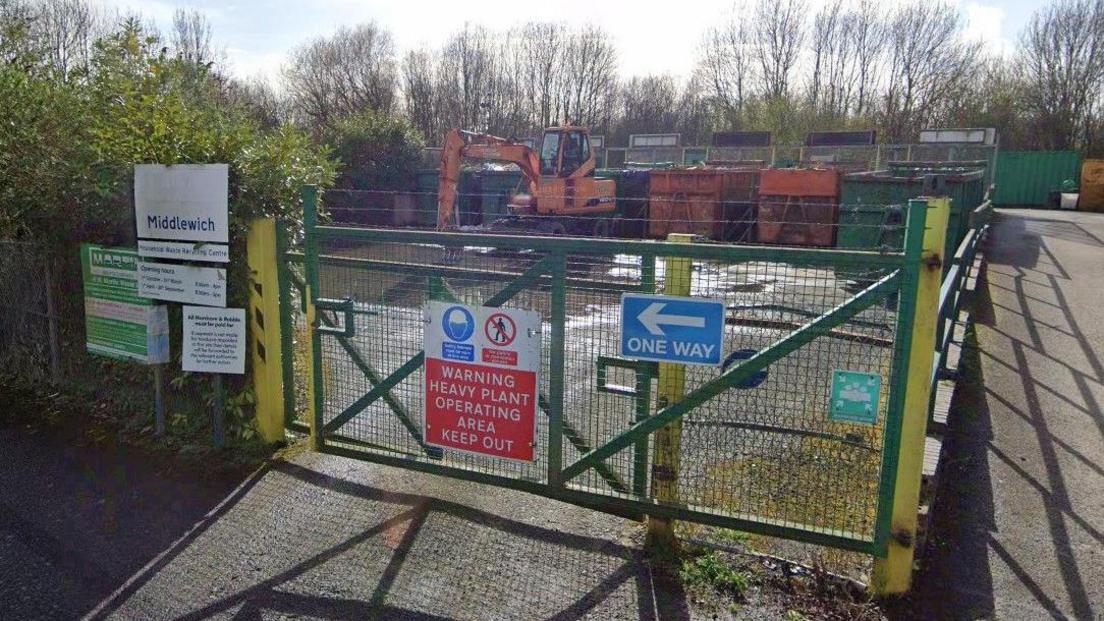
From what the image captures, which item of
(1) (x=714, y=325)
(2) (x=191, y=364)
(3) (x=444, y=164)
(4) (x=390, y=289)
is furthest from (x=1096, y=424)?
(3) (x=444, y=164)

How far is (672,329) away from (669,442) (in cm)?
65

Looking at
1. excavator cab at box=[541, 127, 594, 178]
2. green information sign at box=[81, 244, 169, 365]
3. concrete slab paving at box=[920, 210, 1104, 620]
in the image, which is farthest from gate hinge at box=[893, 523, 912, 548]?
excavator cab at box=[541, 127, 594, 178]

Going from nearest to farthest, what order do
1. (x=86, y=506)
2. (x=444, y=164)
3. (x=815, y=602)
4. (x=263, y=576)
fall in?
(x=815, y=602)
(x=263, y=576)
(x=86, y=506)
(x=444, y=164)

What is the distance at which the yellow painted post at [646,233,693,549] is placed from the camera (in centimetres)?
370

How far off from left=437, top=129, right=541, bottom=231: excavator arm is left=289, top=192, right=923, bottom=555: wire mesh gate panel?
42.7ft

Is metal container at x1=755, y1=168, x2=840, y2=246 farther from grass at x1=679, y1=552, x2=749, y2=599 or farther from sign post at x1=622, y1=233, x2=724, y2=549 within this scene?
grass at x1=679, y1=552, x2=749, y2=599

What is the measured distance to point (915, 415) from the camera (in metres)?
3.36

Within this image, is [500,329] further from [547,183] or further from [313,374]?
[547,183]

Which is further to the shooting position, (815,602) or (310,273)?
(310,273)

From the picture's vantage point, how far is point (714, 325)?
3549 mm

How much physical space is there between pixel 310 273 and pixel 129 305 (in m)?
1.58

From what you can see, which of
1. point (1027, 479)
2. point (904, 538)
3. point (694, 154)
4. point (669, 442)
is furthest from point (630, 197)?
point (904, 538)

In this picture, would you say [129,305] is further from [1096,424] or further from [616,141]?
[616,141]

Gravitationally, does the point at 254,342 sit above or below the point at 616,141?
below
